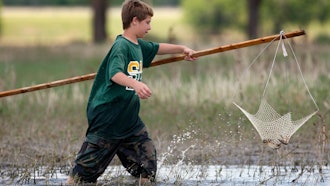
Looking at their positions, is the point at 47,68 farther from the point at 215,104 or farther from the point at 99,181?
the point at 99,181

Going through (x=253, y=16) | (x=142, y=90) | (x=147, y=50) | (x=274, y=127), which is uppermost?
(x=253, y=16)

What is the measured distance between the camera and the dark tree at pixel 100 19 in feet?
123

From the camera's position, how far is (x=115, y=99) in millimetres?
8312

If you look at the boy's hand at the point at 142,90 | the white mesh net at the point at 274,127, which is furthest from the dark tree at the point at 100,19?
the boy's hand at the point at 142,90

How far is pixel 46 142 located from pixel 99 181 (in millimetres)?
2727

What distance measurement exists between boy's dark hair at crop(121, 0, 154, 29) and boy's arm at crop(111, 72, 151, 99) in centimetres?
61

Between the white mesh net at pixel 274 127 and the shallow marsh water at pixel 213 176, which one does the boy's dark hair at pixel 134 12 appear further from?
the shallow marsh water at pixel 213 176

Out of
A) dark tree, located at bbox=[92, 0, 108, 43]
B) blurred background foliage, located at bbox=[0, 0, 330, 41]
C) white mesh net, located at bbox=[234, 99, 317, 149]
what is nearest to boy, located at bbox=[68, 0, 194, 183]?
white mesh net, located at bbox=[234, 99, 317, 149]

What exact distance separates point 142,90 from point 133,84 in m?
0.17

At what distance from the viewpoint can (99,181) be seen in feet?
28.9

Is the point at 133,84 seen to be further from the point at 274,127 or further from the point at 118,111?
the point at 274,127

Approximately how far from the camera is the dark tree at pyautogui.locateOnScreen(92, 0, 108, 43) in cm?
3747

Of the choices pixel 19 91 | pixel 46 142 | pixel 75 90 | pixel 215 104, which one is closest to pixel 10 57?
pixel 75 90

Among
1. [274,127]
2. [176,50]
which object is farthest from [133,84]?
[274,127]
